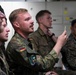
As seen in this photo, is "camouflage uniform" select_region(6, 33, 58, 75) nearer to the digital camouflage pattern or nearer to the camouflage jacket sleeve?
the camouflage jacket sleeve

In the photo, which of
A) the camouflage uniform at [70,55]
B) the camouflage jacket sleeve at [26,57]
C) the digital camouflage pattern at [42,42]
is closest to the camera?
the camouflage jacket sleeve at [26,57]

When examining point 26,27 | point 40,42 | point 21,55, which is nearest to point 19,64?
point 21,55

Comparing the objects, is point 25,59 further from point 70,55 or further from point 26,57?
point 70,55

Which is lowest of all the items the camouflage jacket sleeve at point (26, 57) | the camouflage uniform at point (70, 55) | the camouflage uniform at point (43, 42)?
the camouflage uniform at point (70, 55)

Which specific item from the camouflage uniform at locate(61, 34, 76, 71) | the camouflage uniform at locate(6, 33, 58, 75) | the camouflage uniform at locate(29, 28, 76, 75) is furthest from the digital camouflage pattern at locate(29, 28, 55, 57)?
the camouflage uniform at locate(6, 33, 58, 75)

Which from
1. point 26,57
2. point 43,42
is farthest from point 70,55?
point 26,57

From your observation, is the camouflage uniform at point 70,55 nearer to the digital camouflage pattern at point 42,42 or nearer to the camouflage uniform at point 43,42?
the camouflage uniform at point 43,42

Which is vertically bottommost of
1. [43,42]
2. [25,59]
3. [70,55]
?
[70,55]

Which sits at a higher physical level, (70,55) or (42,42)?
(42,42)

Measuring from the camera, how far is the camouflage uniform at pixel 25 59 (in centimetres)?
157

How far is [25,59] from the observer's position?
1561 mm

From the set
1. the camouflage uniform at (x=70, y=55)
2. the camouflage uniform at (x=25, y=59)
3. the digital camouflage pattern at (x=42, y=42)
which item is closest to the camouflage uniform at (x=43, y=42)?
the digital camouflage pattern at (x=42, y=42)

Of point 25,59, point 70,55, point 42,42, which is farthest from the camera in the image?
point 70,55

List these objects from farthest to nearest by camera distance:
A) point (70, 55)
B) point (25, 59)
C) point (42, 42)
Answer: point (70, 55) → point (42, 42) → point (25, 59)
